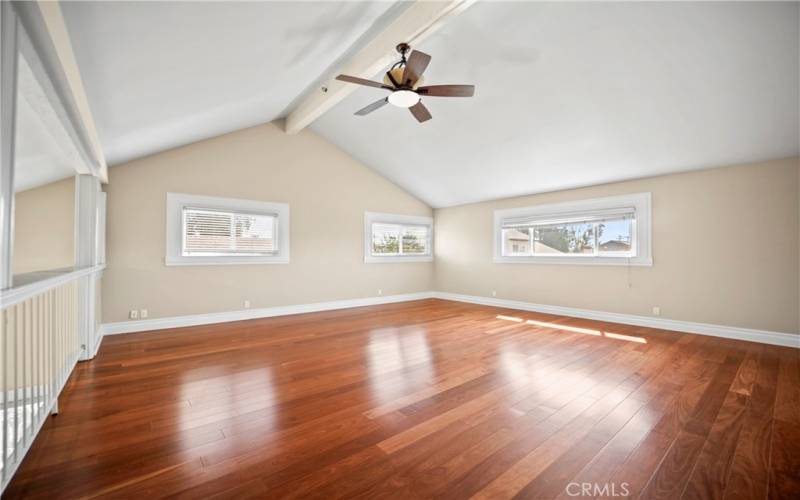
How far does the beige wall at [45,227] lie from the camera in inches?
126

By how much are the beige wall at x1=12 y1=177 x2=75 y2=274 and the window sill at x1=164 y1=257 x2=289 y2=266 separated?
1.16m

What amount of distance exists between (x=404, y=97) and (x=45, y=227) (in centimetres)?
390

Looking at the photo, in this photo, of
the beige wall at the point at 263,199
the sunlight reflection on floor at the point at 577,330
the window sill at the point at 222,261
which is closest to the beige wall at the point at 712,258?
the sunlight reflection on floor at the point at 577,330

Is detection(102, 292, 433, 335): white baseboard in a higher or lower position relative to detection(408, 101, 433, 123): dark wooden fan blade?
lower

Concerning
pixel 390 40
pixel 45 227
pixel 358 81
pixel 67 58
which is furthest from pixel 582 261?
pixel 45 227

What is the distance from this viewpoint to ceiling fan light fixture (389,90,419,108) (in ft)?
9.90

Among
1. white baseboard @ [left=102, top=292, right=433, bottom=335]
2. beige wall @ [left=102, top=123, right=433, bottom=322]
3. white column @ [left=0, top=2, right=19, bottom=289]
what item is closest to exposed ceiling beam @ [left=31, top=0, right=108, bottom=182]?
white column @ [left=0, top=2, right=19, bottom=289]

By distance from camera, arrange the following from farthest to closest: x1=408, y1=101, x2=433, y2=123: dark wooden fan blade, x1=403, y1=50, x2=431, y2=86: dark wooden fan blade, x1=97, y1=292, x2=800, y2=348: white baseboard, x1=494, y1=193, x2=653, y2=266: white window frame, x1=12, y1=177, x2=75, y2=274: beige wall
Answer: x1=494, y1=193, x2=653, y2=266: white window frame < x1=97, y1=292, x2=800, y2=348: white baseboard < x1=408, y1=101, x2=433, y2=123: dark wooden fan blade < x1=12, y1=177, x2=75, y2=274: beige wall < x1=403, y1=50, x2=431, y2=86: dark wooden fan blade

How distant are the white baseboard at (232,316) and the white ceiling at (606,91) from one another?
10.3ft

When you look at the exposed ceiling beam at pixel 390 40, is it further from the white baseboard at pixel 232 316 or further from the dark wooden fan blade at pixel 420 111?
the white baseboard at pixel 232 316

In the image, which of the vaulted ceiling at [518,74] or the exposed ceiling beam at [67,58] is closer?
the exposed ceiling beam at [67,58]

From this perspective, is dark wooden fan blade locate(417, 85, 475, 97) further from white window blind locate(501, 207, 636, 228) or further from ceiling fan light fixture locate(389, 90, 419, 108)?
white window blind locate(501, 207, 636, 228)

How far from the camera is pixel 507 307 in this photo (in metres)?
6.37

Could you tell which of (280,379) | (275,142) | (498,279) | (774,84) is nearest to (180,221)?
(275,142)
